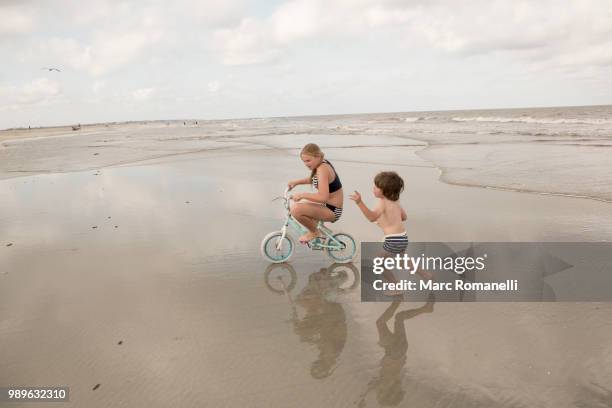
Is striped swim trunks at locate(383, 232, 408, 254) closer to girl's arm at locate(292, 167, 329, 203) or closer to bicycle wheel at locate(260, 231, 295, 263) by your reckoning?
girl's arm at locate(292, 167, 329, 203)

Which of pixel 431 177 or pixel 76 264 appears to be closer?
pixel 76 264

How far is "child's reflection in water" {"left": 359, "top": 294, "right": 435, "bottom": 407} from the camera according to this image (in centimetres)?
321

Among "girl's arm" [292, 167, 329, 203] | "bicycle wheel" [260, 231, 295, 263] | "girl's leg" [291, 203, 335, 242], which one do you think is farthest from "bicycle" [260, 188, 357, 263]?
"girl's arm" [292, 167, 329, 203]

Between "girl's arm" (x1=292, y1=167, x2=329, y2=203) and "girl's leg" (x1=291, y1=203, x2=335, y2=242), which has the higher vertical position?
"girl's arm" (x1=292, y1=167, x2=329, y2=203)

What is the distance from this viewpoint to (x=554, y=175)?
1216 centimetres

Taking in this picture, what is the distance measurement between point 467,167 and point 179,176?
10.9 metres

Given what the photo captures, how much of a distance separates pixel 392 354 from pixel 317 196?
99.8 inches

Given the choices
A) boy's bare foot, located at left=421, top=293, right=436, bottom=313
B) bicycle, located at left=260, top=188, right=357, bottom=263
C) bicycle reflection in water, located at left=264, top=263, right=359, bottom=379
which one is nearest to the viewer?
bicycle reflection in water, located at left=264, top=263, right=359, bottom=379

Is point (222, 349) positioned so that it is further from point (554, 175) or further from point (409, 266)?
point (554, 175)

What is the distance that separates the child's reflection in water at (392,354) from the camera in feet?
10.5

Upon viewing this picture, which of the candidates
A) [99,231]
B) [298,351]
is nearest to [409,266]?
[298,351]

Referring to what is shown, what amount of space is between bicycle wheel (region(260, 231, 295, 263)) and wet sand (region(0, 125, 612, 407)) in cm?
19

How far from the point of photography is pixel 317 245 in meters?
5.99

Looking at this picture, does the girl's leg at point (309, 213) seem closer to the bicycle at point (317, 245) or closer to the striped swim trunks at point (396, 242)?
the bicycle at point (317, 245)
